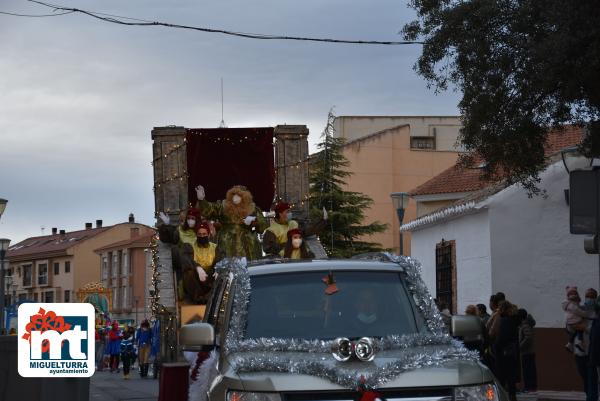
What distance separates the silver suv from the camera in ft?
23.9

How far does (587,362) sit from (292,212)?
5.28 m

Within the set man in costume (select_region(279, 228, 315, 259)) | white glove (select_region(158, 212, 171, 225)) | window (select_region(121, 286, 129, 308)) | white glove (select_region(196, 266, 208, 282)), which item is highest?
white glove (select_region(158, 212, 171, 225))

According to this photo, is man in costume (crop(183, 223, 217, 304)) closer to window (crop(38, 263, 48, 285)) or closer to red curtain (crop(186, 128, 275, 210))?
red curtain (crop(186, 128, 275, 210))

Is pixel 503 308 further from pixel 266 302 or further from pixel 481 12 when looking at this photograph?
pixel 266 302

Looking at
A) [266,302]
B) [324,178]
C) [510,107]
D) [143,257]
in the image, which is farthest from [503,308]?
[143,257]

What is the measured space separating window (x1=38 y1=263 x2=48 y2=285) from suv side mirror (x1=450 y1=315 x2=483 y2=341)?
11815 cm

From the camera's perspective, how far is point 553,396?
2178cm

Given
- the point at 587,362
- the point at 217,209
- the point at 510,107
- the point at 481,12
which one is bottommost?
the point at 587,362

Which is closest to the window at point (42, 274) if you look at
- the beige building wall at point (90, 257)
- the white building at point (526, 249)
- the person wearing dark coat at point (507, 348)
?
the beige building wall at point (90, 257)

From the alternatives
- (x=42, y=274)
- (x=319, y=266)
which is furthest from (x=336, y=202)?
(x=42, y=274)

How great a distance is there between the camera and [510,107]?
1852cm

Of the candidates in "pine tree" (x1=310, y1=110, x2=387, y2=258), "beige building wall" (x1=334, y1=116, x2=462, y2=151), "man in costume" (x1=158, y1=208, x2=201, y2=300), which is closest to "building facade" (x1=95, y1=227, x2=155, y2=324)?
"beige building wall" (x1=334, y1=116, x2=462, y2=151)

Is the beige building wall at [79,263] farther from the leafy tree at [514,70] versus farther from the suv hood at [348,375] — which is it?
the suv hood at [348,375]

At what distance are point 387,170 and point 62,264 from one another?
67.5 metres
